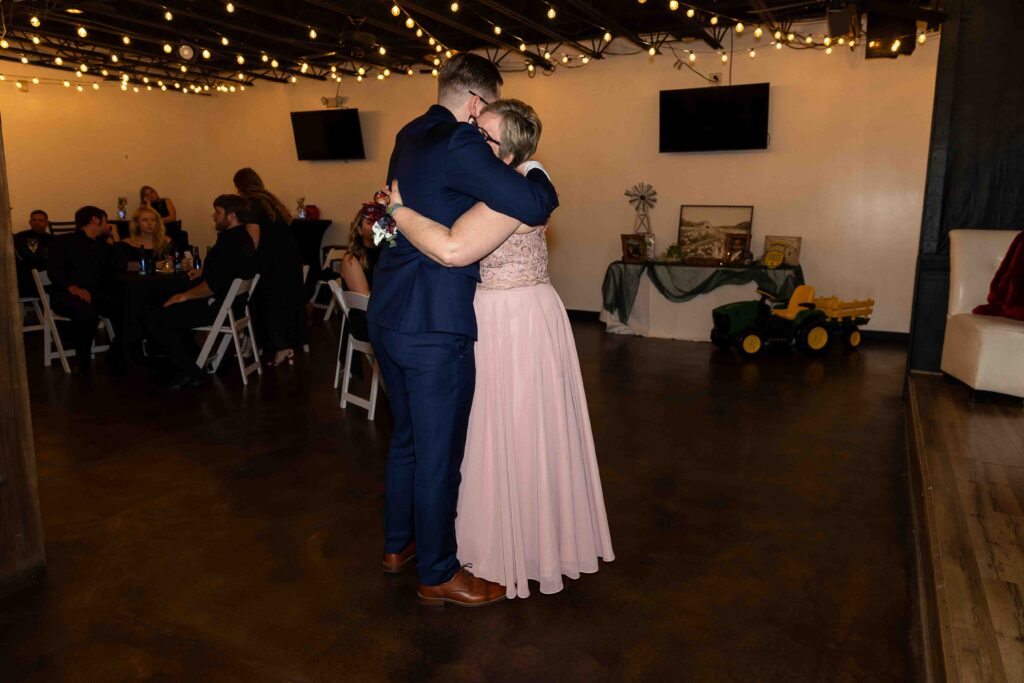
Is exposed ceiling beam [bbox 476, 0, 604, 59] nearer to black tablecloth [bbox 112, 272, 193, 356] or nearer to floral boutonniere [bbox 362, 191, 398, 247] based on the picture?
black tablecloth [bbox 112, 272, 193, 356]

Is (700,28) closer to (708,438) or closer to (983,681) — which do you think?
(708,438)

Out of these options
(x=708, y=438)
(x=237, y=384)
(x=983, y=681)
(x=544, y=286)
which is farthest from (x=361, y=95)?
(x=983, y=681)

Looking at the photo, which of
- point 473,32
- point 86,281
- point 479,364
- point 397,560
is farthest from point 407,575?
point 473,32

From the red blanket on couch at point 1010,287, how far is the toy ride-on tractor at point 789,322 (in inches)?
91.6

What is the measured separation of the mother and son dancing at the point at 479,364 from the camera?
7.37 ft

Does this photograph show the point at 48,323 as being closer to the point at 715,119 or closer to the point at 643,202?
the point at 643,202

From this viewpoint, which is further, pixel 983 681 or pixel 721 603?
pixel 721 603

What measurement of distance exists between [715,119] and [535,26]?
218 centimetres

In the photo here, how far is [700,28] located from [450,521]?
6.24 meters

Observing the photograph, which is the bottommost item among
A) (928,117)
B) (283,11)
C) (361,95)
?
(928,117)

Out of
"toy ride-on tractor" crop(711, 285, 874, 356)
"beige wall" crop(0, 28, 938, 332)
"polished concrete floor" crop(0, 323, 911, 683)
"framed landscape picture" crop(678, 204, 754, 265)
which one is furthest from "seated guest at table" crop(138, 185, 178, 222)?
"toy ride-on tractor" crop(711, 285, 874, 356)

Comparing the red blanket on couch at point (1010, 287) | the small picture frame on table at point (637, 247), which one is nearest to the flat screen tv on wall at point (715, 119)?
the small picture frame on table at point (637, 247)

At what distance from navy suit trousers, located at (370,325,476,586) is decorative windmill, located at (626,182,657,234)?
21.0 ft

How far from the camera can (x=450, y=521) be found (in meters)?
2.57
